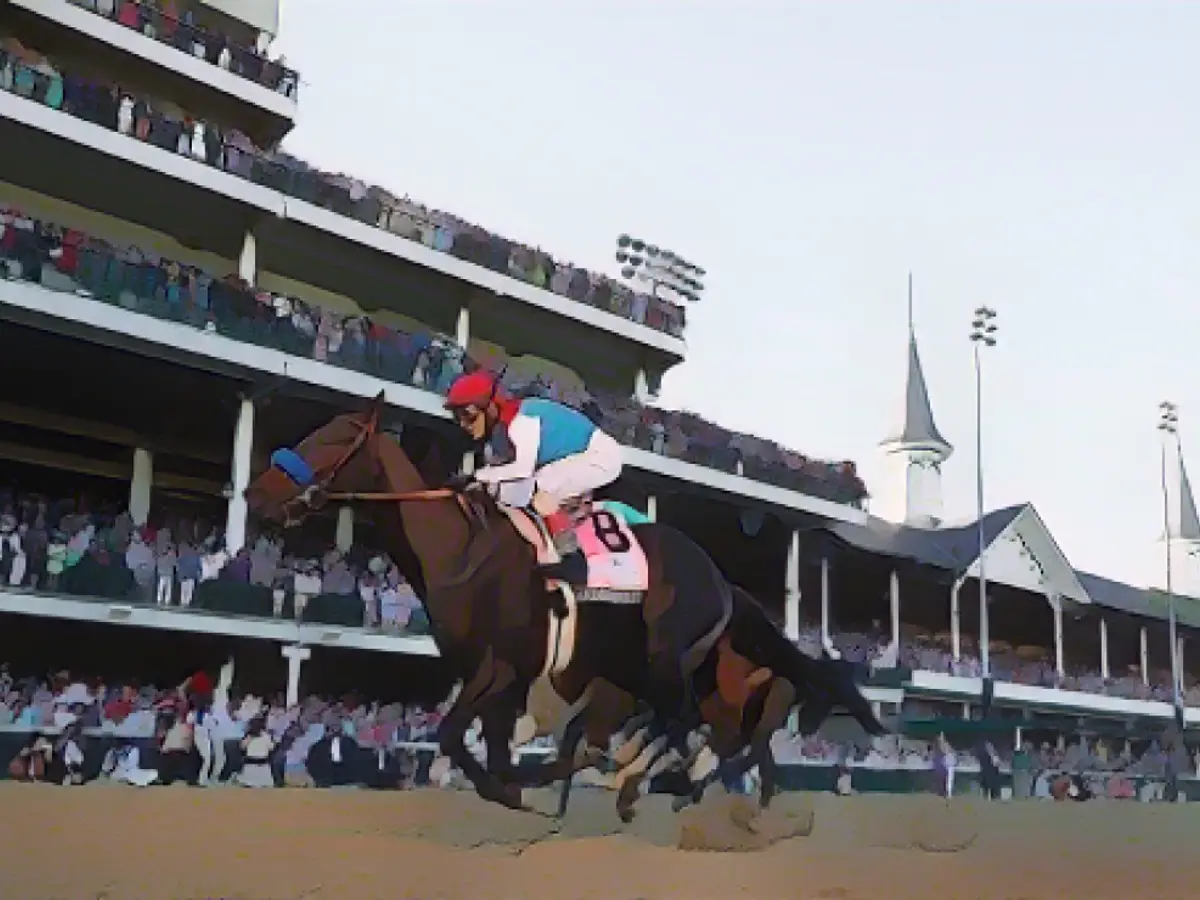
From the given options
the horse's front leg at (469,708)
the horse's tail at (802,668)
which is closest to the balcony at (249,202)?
the horse's tail at (802,668)

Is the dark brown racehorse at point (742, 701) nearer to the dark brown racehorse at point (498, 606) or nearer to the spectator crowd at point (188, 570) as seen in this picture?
the dark brown racehorse at point (498, 606)

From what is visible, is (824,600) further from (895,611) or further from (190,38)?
(190,38)

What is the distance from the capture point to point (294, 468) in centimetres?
694

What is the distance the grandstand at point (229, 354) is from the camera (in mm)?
16906

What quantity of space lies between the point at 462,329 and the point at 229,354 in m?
5.70

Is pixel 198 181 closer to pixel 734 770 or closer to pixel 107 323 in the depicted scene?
pixel 107 323

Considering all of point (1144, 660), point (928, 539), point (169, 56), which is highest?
point (169, 56)

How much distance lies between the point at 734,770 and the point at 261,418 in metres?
12.6

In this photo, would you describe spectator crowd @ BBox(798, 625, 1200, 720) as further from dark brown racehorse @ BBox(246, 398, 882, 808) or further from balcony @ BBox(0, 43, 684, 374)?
dark brown racehorse @ BBox(246, 398, 882, 808)

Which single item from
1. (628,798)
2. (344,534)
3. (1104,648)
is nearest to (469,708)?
(628,798)

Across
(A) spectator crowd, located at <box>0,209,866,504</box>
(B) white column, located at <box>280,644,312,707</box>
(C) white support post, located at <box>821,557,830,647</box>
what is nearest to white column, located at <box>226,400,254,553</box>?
(A) spectator crowd, located at <box>0,209,866,504</box>

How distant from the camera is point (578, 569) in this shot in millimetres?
7488

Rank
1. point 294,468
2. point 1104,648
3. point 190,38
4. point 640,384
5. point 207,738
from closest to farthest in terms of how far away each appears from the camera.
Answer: point 294,468 → point 207,738 → point 190,38 → point 640,384 → point 1104,648

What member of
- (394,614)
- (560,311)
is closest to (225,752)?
(394,614)
